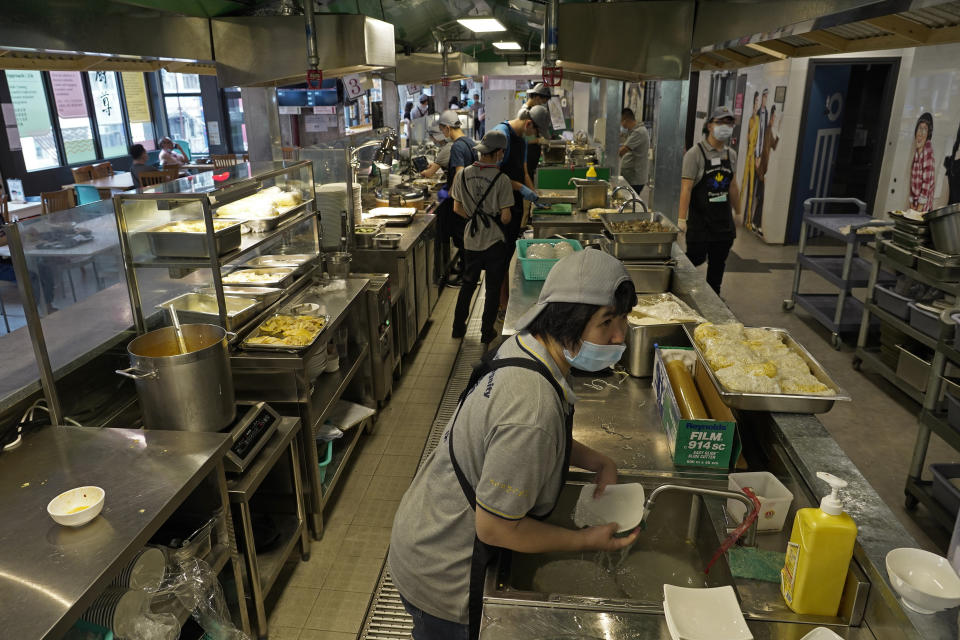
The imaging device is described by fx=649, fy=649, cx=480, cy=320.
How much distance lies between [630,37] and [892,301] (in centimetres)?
258

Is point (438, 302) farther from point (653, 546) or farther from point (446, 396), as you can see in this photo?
point (653, 546)

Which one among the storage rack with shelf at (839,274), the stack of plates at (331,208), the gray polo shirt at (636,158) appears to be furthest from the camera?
the gray polo shirt at (636,158)

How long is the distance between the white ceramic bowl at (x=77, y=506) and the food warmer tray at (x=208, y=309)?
1081mm

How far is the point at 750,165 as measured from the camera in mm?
10383

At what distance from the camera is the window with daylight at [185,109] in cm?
A: 1462

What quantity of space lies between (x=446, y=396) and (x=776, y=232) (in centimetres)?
672

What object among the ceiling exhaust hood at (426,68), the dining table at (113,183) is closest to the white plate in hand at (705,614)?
the ceiling exhaust hood at (426,68)

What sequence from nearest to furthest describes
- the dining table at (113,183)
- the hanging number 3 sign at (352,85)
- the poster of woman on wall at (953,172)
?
the poster of woman on wall at (953,172) < the hanging number 3 sign at (352,85) < the dining table at (113,183)

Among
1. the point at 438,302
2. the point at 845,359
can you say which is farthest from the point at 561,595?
the point at 438,302

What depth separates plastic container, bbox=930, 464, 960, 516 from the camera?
318 cm

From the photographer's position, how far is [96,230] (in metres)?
2.59

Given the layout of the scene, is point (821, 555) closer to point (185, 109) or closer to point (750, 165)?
point (750, 165)

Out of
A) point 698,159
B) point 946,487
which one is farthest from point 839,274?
point 946,487

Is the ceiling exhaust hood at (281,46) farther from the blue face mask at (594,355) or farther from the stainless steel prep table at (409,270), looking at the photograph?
the blue face mask at (594,355)
